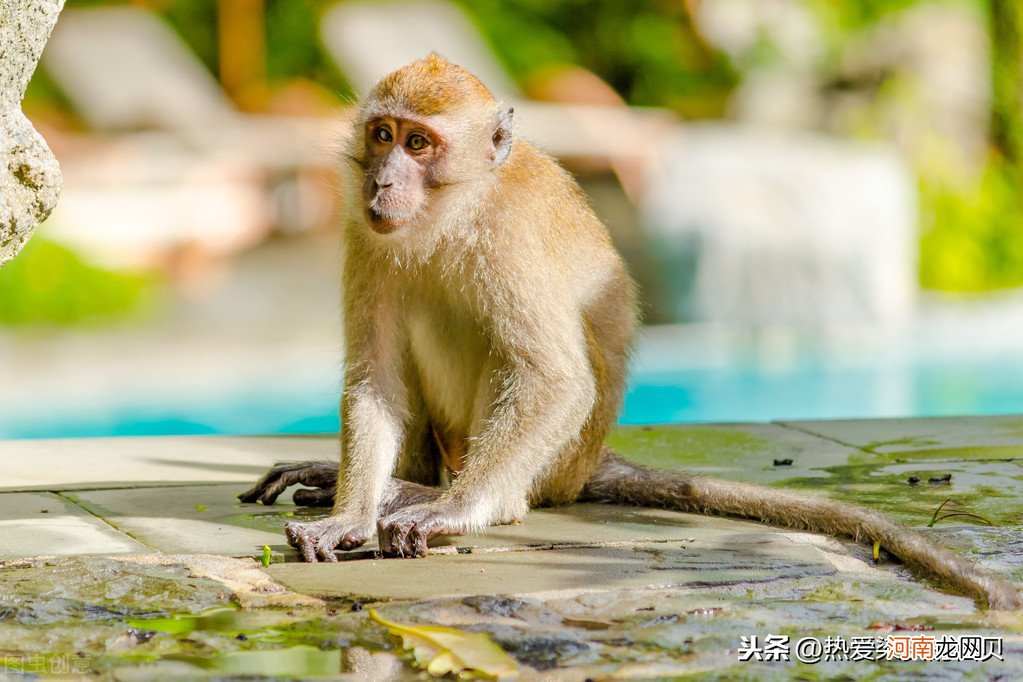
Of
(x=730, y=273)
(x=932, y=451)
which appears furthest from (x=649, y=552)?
(x=730, y=273)

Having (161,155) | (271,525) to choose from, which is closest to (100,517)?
(271,525)

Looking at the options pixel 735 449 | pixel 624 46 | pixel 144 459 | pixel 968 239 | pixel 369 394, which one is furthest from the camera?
pixel 624 46

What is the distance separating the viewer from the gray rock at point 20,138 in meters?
3.98

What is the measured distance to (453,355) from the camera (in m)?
4.68

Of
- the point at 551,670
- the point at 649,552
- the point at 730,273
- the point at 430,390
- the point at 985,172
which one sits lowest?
the point at 551,670

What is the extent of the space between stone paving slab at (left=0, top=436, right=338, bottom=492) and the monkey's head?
4.86 ft

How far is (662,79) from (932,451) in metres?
16.2

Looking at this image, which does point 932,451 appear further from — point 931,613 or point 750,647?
point 750,647

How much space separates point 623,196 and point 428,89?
1564cm

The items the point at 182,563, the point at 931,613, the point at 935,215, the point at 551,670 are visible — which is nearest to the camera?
the point at 551,670

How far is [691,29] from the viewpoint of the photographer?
21078 millimetres

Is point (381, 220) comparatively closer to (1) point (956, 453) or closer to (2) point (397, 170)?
(2) point (397, 170)

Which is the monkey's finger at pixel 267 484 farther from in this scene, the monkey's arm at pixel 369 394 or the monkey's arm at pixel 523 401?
the monkey's arm at pixel 523 401

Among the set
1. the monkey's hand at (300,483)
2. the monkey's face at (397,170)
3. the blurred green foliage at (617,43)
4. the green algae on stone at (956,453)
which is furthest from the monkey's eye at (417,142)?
the blurred green foliage at (617,43)
